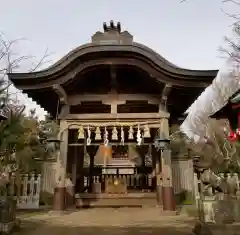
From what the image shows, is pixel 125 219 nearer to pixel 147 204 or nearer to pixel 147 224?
pixel 147 224

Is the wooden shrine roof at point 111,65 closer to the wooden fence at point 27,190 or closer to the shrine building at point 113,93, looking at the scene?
the shrine building at point 113,93

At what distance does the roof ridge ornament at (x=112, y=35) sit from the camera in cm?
1132

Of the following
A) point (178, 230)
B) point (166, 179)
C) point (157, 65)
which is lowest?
point (178, 230)

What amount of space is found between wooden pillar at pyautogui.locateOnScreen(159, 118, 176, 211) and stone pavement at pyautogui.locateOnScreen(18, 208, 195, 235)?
588 mm

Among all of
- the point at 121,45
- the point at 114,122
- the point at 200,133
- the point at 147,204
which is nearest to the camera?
the point at 121,45

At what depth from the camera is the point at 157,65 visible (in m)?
9.96

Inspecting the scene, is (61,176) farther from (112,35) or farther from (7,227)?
(112,35)

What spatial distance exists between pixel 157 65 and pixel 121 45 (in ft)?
4.88

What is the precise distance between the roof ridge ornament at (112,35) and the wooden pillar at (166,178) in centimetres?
382

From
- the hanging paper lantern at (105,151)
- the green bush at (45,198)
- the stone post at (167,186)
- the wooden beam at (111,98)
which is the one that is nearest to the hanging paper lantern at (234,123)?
the stone post at (167,186)

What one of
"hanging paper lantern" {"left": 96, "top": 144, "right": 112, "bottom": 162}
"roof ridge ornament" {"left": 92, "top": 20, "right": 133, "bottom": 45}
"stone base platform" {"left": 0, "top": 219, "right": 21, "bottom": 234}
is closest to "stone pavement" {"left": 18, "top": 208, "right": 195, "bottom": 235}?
"stone base platform" {"left": 0, "top": 219, "right": 21, "bottom": 234}

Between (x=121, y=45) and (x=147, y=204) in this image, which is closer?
(x=121, y=45)

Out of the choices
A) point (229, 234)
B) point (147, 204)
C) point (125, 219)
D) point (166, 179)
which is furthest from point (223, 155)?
point (229, 234)

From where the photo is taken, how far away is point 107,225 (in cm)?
760
